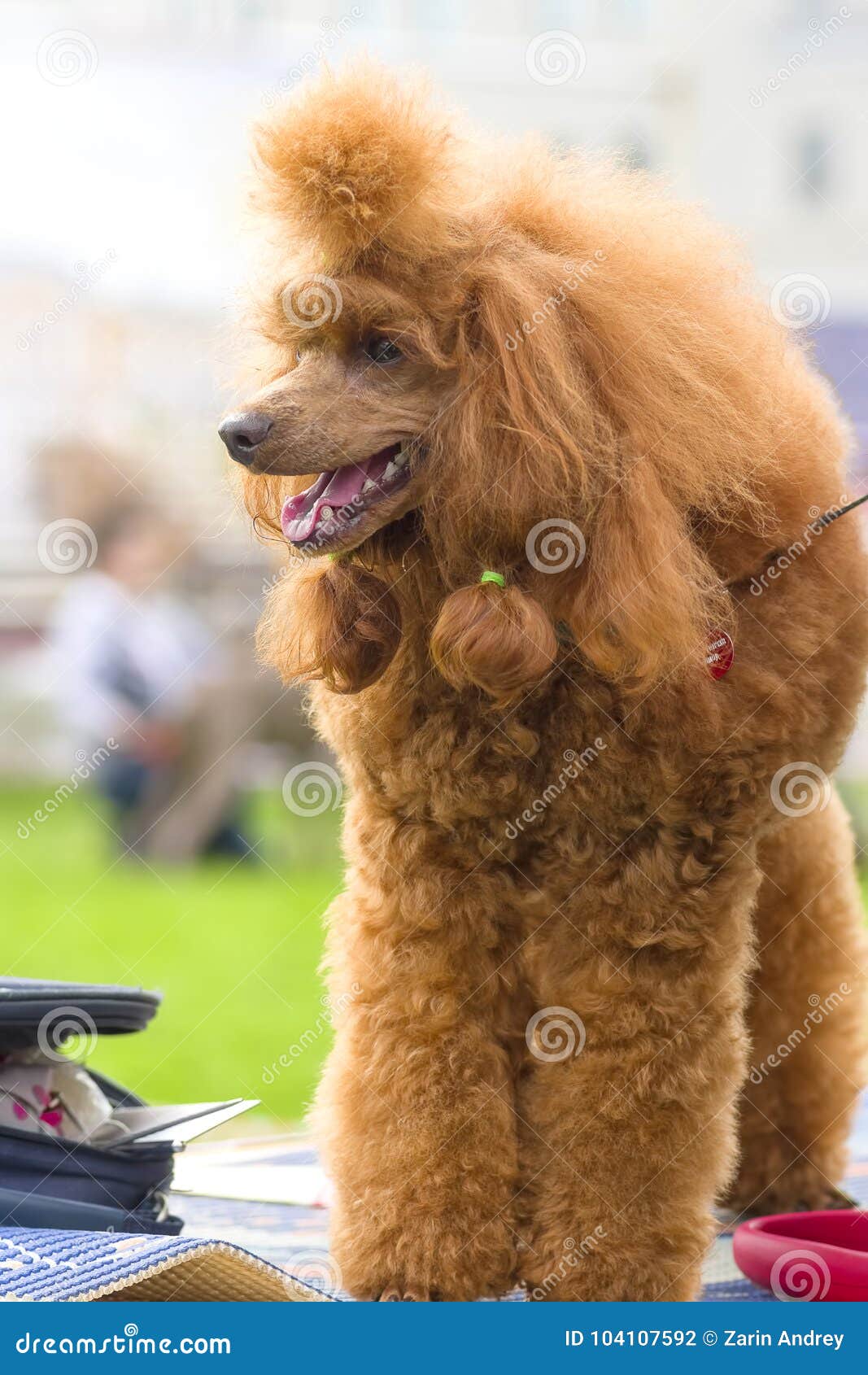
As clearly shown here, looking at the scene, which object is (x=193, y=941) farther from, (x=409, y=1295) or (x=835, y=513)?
(x=835, y=513)

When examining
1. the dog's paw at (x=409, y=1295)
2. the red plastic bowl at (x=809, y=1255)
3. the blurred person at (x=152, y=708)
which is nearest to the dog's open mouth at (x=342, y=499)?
the dog's paw at (x=409, y=1295)

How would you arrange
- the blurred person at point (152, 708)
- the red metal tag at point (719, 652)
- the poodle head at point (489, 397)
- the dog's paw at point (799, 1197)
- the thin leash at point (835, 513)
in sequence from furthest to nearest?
1. the blurred person at point (152, 708)
2. the dog's paw at point (799, 1197)
3. the thin leash at point (835, 513)
4. the red metal tag at point (719, 652)
5. the poodle head at point (489, 397)

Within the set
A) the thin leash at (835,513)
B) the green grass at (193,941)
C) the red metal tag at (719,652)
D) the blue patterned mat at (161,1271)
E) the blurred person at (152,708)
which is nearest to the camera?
the blue patterned mat at (161,1271)

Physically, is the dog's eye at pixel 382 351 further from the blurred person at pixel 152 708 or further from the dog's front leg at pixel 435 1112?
the blurred person at pixel 152 708

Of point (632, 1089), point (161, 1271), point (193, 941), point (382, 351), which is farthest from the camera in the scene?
point (193, 941)

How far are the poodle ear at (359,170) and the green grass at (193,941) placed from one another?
2.92m

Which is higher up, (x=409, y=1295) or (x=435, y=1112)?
(x=435, y=1112)

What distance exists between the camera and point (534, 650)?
1.57 m

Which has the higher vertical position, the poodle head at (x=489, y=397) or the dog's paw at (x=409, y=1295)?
the poodle head at (x=489, y=397)

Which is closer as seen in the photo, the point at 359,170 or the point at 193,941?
the point at 359,170

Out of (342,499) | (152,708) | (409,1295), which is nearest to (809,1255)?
(409,1295)

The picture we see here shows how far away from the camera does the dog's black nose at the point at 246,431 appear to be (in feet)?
5.13

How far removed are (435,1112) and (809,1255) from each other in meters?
0.50

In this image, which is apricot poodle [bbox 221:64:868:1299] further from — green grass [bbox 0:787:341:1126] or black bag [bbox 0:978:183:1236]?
green grass [bbox 0:787:341:1126]
